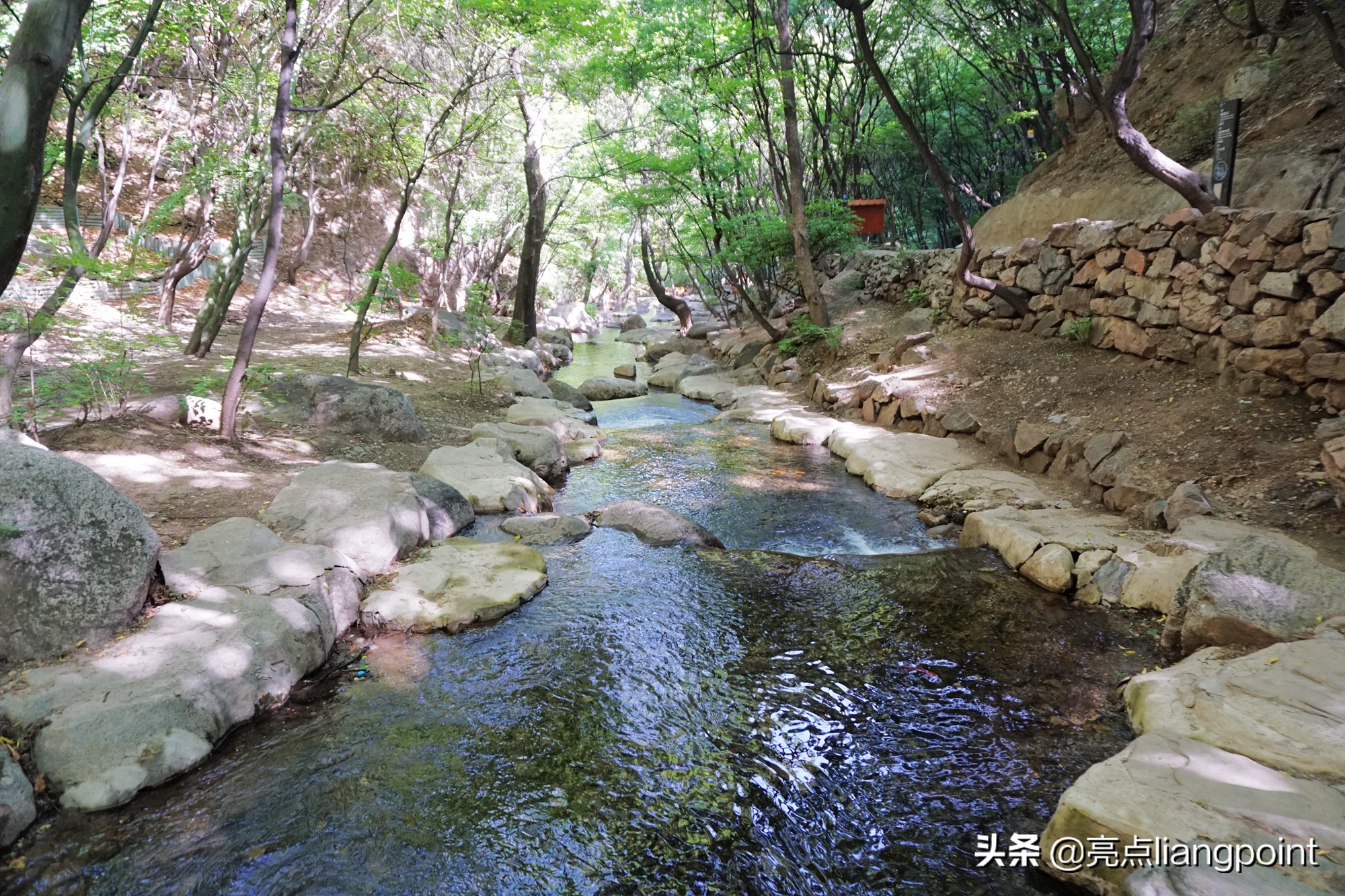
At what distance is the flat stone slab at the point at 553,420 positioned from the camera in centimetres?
950

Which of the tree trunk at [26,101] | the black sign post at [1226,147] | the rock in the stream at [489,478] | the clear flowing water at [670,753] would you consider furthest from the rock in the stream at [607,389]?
the tree trunk at [26,101]

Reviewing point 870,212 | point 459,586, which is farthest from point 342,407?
point 870,212

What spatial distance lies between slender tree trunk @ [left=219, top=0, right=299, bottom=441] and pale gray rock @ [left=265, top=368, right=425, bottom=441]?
2.62 ft

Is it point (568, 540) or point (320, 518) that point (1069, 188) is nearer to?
point (568, 540)

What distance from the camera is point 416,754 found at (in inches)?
126

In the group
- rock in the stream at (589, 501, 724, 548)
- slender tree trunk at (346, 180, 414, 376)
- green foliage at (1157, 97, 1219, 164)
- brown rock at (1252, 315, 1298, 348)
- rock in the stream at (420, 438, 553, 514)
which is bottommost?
rock in the stream at (589, 501, 724, 548)

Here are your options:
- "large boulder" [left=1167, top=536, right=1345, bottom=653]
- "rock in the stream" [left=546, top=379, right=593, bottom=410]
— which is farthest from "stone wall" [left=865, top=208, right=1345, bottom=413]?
"rock in the stream" [left=546, top=379, right=593, bottom=410]

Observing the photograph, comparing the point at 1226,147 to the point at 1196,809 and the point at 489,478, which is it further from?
the point at 489,478

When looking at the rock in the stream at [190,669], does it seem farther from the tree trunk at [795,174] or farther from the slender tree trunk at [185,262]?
the tree trunk at [795,174]

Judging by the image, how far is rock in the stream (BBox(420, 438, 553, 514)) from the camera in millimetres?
6438

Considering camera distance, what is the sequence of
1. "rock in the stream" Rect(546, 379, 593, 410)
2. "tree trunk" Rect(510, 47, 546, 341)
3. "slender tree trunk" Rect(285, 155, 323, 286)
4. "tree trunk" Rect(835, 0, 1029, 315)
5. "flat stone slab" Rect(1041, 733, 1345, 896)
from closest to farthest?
"flat stone slab" Rect(1041, 733, 1345, 896) → "tree trunk" Rect(835, 0, 1029, 315) → "rock in the stream" Rect(546, 379, 593, 410) → "tree trunk" Rect(510, 47, 546, 341) → "slender tree trunk" Rect(285, 155, 323, 286)

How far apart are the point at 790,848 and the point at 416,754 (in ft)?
5.82

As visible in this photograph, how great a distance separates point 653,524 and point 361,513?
2444 mm

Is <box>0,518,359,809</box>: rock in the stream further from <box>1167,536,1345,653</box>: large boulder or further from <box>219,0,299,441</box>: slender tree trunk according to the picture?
<box>1167,536,1345,653</box>: large boulder
